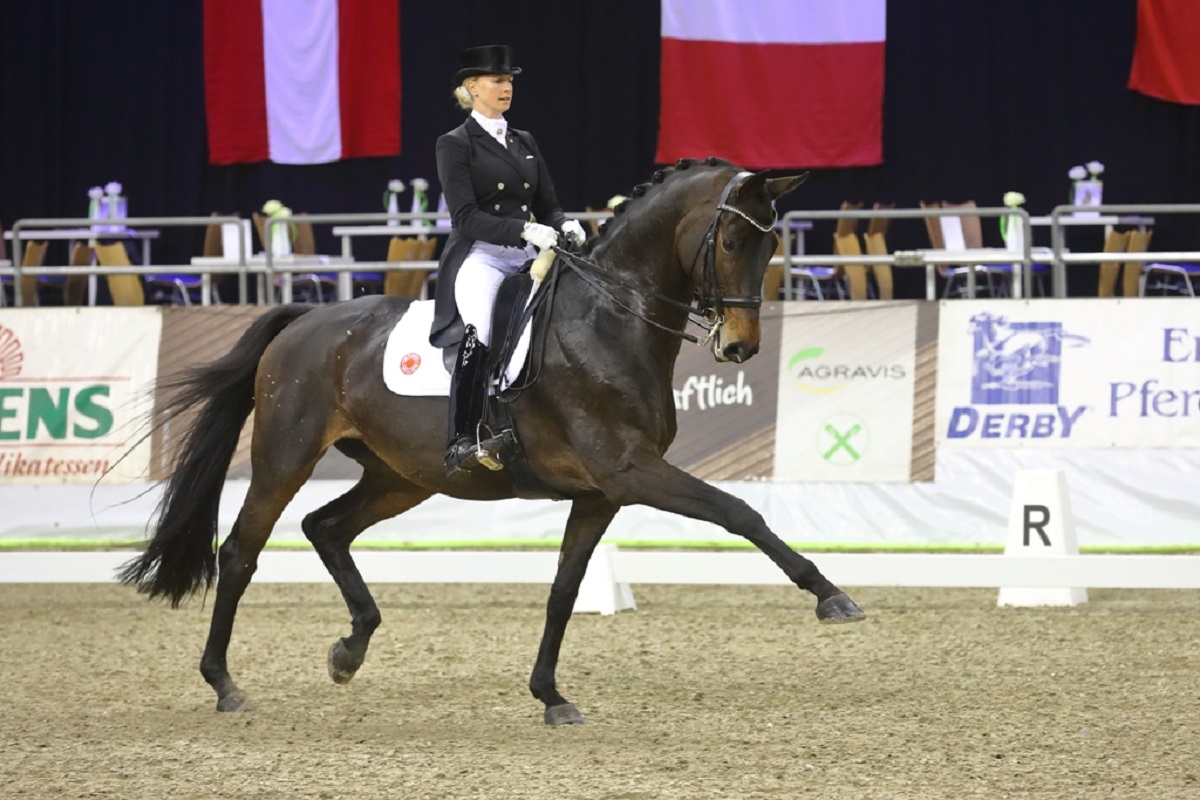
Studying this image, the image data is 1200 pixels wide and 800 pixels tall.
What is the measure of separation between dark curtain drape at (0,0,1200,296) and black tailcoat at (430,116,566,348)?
10664 mm

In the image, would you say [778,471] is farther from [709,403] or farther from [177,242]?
[177,242]

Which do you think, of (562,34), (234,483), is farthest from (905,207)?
(234,483)

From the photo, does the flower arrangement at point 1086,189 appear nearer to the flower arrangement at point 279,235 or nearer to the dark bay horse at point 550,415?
→ the flower arrangement at point 279,235

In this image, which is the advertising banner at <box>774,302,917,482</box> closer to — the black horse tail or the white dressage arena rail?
the white dressage arena rail

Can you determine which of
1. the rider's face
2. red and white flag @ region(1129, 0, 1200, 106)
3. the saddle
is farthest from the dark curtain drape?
the saddle

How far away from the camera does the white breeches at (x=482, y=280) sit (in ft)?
18.4

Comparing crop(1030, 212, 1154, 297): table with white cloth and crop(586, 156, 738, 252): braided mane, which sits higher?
crop(586, 156, 738, 252): braided mane

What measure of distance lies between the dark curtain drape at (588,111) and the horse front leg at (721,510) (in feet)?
37.3

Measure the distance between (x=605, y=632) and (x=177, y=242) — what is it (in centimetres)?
1182

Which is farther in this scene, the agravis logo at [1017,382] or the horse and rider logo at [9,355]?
the horse and rider logo at [9,355]

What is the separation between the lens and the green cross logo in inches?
360

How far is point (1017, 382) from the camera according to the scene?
9055mm

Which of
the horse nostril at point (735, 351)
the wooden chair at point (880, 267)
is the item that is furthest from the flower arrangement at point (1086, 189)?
the horse nostril at point (735, 351)

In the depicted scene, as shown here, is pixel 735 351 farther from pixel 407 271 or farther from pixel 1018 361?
pixel 407 271
